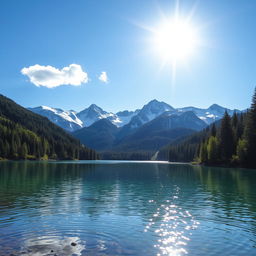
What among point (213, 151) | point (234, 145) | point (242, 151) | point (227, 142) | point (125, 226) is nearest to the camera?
point (125, 226)

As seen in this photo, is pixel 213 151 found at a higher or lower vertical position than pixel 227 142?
lower

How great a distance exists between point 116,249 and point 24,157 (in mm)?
188718

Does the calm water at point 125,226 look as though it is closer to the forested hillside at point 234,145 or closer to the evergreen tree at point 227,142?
the forested hillside at point 234,145

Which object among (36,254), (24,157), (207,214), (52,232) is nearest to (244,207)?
(207,214)

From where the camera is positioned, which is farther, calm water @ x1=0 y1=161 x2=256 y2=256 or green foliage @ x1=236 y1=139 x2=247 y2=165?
green foliage @ x1=236 y1=139 x2=247 y2=165

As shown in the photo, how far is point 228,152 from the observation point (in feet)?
411

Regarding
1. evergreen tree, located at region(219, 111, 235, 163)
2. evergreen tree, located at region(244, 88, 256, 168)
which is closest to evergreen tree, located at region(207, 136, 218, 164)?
evergreen tree, located at region(219, 111, 235, 163)

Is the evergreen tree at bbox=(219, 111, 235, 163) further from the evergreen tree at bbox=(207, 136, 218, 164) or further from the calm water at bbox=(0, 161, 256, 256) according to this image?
the calm water at bbox=(0, 161, 256, 256)

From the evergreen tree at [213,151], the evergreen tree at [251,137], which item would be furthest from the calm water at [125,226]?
the evergreen tree at [213,151]

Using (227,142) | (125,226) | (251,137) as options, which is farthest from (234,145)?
(125,226)

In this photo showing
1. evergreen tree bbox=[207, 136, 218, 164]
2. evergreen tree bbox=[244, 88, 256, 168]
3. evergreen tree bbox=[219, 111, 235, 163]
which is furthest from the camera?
evergreen tree bbox=[207, 136, 218, 164]

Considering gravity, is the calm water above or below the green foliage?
below

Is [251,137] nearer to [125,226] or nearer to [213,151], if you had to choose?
[213,151]

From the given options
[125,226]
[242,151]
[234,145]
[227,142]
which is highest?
[227,142]
